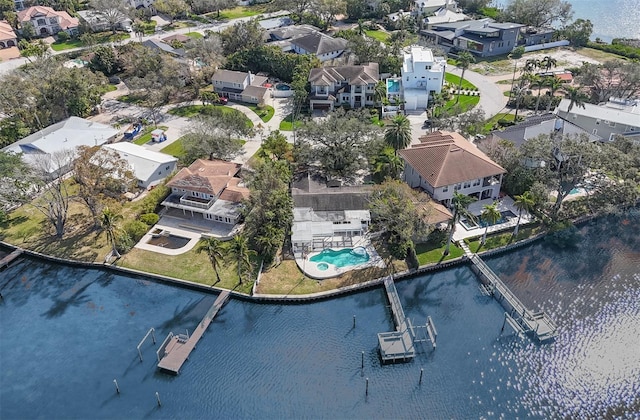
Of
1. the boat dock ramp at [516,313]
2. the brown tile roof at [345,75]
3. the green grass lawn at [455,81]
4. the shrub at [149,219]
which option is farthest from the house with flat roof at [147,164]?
the green grass lawn at [455,81]

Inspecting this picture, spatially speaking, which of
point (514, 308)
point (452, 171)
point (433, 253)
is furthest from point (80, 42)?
point (514, 308)

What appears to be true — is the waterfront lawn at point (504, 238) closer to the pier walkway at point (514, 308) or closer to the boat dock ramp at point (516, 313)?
the pier walkway at point (514, 308)

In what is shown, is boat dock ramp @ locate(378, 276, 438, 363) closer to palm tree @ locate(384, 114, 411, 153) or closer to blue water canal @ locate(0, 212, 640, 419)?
blue water canal @ locate(0, 212, 640, 419)

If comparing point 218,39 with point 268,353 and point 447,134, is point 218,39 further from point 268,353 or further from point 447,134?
point 268,353

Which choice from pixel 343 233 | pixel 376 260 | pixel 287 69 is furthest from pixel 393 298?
pixel 287 69

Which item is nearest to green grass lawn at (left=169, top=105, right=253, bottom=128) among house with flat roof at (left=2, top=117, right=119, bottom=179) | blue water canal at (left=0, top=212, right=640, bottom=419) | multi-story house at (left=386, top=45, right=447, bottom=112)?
house with flat roof at (left=2, top=117, right=119, bottom=179)

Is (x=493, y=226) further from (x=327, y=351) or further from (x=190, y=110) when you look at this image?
(x=190, y=110)

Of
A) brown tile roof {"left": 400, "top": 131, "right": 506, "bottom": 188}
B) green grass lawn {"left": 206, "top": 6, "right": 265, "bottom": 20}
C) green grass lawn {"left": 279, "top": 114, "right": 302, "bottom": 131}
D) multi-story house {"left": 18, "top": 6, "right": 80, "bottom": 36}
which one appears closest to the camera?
brown tile roof {"left": 400, "top": 131, "right": 506, "bottom": 188}
